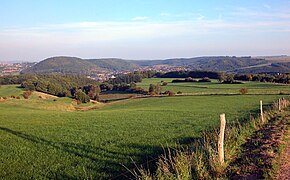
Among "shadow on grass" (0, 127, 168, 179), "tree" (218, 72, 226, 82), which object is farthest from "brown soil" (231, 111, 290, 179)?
"tree" (218, 72, 226, 82)

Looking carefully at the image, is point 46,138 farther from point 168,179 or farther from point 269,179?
point 269,179

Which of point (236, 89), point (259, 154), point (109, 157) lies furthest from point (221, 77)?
point (109, 157)

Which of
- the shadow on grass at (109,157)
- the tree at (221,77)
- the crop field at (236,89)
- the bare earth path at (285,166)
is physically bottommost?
the crop field at (236,89)

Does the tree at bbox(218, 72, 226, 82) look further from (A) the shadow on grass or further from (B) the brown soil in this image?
(A) the shadow on grass

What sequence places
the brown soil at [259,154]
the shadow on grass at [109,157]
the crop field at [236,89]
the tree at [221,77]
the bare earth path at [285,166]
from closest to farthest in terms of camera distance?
the bare earth path at [285,166] → the brown soil at [259,154] → the shadow on grass at [109,157] → the crop field at [236,89] → the tree at [221,77]

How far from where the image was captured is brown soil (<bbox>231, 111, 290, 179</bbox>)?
8.23 m

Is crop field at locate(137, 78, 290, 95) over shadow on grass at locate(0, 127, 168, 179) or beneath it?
beneath

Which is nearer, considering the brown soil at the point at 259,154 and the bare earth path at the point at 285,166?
the bare earth path at the point at 285,166

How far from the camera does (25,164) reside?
9.98 metres

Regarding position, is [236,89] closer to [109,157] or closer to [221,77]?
[221,77]

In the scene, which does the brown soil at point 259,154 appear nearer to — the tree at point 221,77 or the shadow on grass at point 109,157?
the shadow on grass at point 109,157

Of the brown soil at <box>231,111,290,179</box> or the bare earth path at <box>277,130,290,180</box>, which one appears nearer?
the bare earth path at <box>277,130,290,180</box>

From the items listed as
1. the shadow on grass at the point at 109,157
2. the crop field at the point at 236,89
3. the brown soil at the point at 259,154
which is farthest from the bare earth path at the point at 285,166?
the crop field at the point at 236,89

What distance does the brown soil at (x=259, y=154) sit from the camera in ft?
27.0
